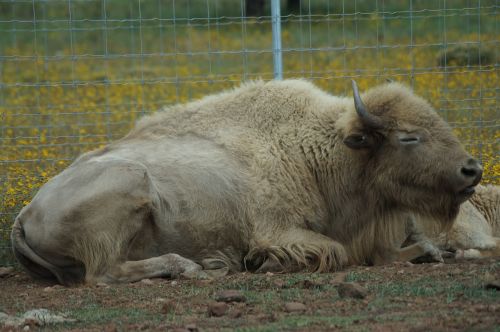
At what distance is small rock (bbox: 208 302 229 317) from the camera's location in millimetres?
5418

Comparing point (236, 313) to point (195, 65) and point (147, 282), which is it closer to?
point (147, 282)

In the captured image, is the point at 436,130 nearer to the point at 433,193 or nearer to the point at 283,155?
the point at 433,193

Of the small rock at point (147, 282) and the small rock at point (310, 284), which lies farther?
the small rock at point (147, 282)

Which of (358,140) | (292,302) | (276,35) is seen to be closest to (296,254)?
(358,140)

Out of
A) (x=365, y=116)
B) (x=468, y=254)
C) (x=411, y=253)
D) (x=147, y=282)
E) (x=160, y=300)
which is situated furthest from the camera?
(x=468, y=254)

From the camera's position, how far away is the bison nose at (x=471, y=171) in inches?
289

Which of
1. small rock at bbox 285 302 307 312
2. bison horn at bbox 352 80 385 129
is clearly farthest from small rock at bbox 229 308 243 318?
bison horn at bbox 352 80 385 129

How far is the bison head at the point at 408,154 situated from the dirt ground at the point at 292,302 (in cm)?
83

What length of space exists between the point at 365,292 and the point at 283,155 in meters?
2.31

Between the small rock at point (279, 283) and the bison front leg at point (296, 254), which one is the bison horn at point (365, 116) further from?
the small rock at point (279, 283)

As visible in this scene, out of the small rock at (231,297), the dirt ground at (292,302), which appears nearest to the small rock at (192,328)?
the dirt ground at (292,302)

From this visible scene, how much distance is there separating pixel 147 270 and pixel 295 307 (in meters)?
1.93

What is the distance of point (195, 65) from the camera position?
18.5 metres

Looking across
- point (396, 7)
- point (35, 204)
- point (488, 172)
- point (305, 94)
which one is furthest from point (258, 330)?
point (396, 7)
